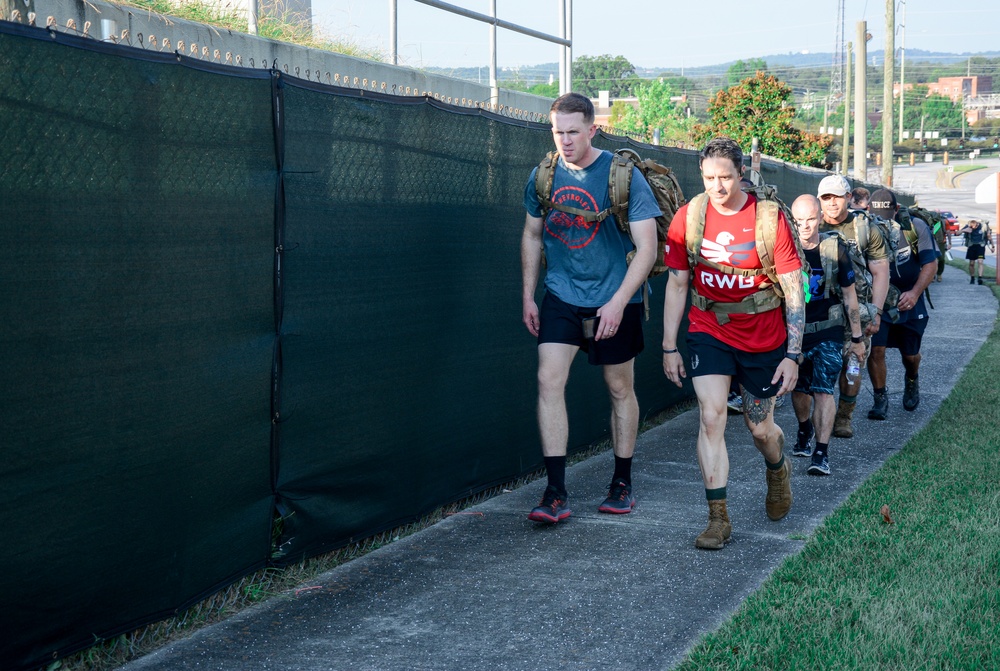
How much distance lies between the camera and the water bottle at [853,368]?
765 centimetres

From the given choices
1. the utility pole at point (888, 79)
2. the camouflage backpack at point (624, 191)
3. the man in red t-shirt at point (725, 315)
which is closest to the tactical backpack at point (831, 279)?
the camouflage backpack at point (624, 191)

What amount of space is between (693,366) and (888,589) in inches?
56.0

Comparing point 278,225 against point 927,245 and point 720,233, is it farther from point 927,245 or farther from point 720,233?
point 927,245

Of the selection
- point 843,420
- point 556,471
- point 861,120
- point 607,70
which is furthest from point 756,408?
point 607,70

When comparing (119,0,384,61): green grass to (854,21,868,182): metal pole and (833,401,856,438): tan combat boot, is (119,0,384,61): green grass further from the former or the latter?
(854,21,868,182): metal pole

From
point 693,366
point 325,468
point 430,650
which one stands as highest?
point 693,366

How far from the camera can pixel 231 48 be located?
22.8ft

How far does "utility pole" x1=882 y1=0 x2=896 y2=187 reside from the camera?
117 ft

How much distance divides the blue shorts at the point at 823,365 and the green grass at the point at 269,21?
419 centimetres

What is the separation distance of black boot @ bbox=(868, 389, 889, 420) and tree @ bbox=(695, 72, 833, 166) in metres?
20.8

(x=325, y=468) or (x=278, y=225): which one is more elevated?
(x=278, y=225)

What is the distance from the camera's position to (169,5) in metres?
7.73

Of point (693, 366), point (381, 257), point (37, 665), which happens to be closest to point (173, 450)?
point (37, 665)

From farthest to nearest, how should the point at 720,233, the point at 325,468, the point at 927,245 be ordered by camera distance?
the point at 927,245 → the point at 720,233 → the point at 325,468
